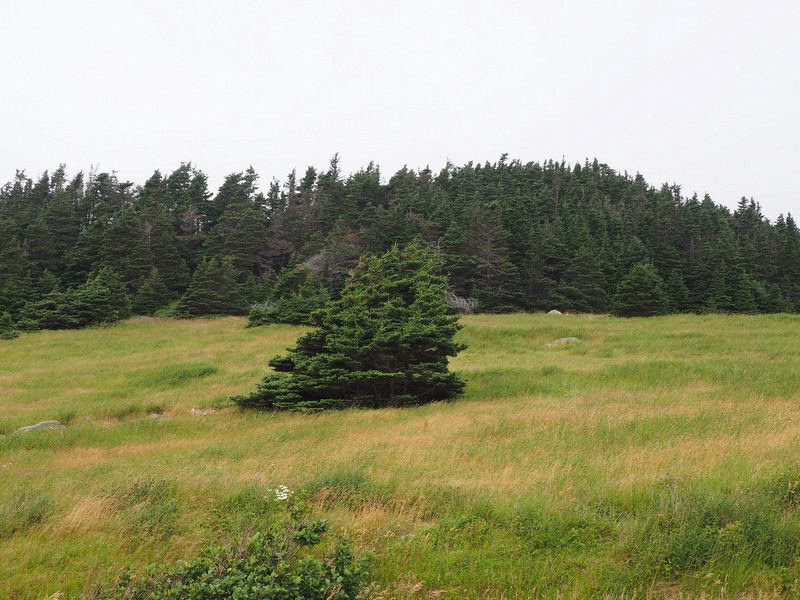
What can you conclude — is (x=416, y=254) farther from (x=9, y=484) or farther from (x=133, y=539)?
(x=133, y=539)

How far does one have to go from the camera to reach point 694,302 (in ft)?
178

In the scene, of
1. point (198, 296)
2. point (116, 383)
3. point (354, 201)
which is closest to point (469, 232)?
point (354, 201)

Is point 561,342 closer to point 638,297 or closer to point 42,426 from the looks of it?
point 638,297

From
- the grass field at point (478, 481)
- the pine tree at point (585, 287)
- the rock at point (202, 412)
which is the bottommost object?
Result: the rock at point (202, 412)

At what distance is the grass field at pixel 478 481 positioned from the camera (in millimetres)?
4523

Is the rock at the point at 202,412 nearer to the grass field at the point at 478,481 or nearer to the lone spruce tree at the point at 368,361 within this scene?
the grass field at the point at 478,481

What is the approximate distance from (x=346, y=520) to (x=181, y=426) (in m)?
11.5

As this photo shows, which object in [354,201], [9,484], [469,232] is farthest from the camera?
[354,201]

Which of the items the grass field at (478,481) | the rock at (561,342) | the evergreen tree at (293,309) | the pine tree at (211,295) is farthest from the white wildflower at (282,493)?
the pine tree at (211,295)

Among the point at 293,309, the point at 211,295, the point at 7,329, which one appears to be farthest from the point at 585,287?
the point at 7,329

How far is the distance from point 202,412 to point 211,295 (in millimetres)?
32876

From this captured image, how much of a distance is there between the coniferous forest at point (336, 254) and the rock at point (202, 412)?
22189 millimetres

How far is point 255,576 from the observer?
151 inches

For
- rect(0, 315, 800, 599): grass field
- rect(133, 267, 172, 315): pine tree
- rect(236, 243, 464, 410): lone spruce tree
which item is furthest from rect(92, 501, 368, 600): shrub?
rect(133, 267, 172, 315): pine tree
